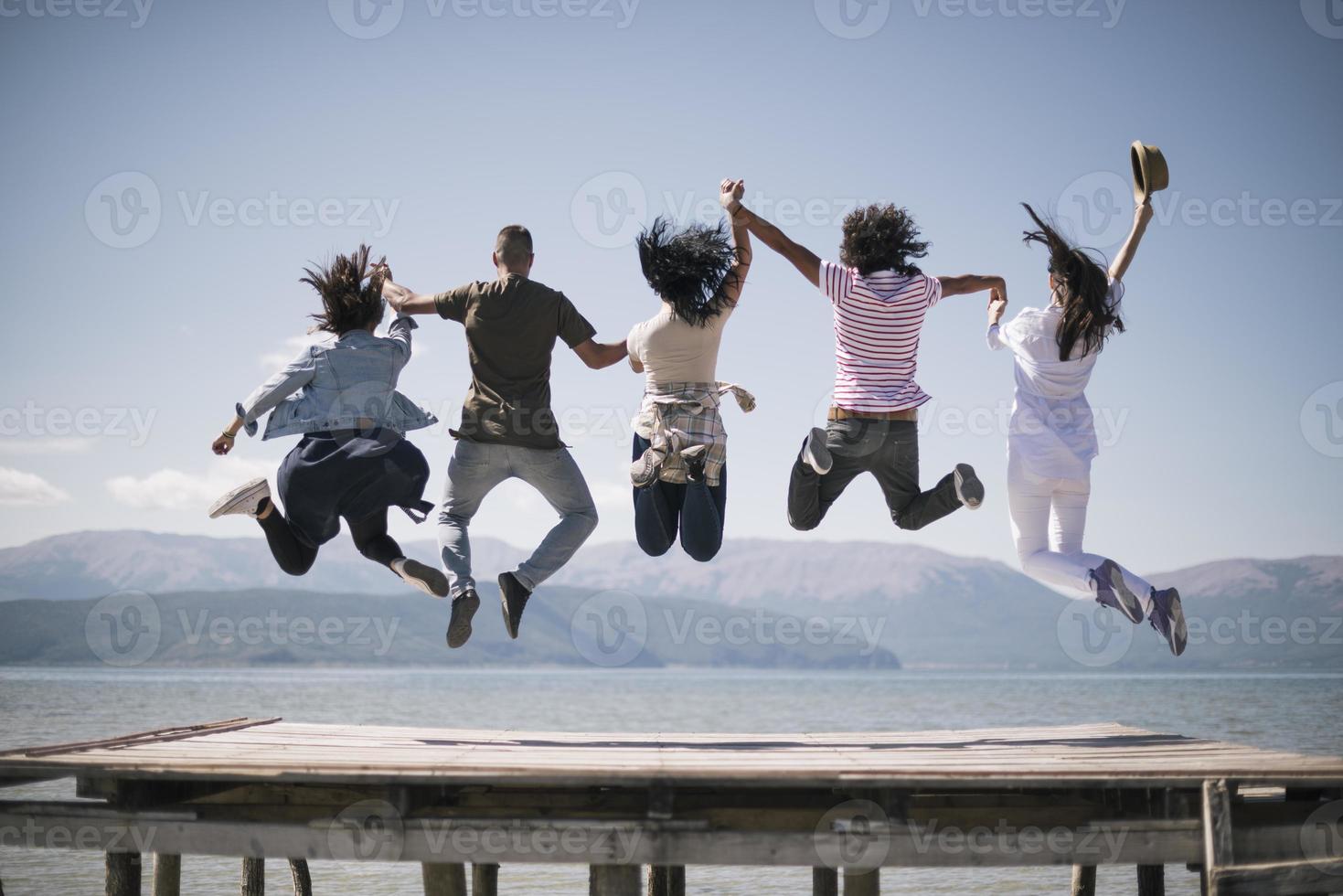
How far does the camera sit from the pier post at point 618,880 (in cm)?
722

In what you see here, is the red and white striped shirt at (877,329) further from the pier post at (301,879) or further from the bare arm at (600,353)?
the pier post at (301,879)

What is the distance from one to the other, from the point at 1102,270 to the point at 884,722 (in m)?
57.6

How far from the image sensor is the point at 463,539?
29.1 ft

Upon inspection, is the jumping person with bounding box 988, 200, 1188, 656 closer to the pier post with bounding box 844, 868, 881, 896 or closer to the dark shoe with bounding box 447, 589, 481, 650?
the pier post with bounding box 844, 868, 881, 896

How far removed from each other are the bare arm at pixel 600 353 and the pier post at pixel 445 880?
3803 millimetres

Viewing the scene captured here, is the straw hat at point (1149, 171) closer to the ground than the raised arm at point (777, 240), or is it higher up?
higher up

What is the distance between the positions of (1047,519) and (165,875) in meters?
7.70

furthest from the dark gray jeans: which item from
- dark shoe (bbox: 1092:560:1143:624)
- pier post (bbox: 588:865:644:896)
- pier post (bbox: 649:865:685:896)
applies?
pier post (bbox: 649:865:685:896)

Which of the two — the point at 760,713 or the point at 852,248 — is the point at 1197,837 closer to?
the point at 852,248

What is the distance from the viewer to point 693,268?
349 inches

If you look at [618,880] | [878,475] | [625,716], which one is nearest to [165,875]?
[618,880]

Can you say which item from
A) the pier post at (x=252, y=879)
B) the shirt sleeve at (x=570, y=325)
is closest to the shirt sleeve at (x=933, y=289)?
the shirt sleeve at (x=570, y=325)

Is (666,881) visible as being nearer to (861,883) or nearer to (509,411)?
(861,883)

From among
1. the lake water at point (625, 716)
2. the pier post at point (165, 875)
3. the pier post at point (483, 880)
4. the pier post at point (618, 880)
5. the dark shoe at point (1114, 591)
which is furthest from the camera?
the lake water at point (625, 716)
